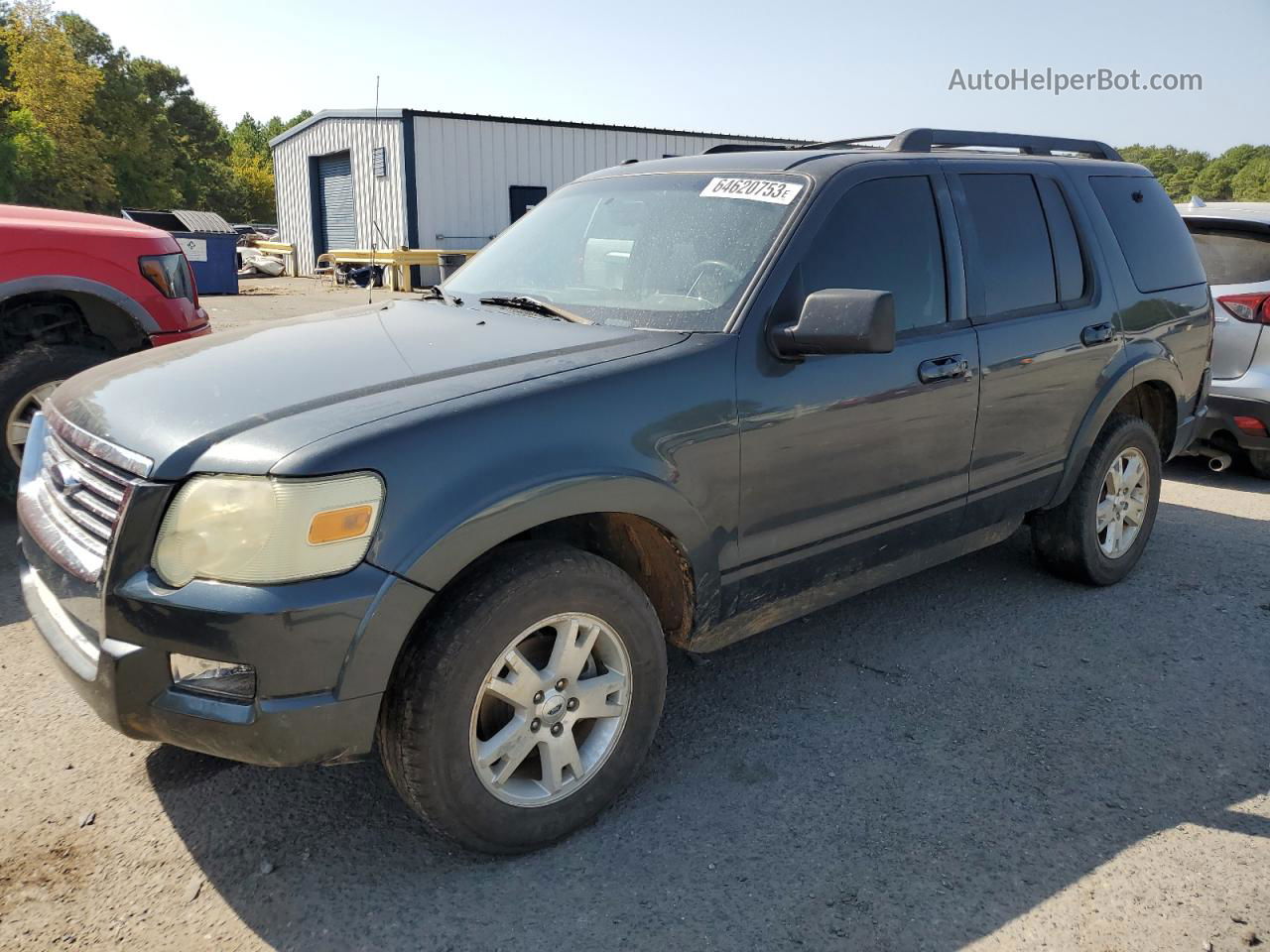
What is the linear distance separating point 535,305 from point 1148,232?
309 cm

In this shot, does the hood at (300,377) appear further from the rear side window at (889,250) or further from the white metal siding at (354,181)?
the white metal siding at (354,181)

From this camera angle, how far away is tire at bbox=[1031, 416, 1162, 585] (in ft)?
14.6

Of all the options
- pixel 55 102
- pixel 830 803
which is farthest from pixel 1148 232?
pixel 55 102

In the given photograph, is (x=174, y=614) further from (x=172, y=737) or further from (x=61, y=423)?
(x=61, y=423)

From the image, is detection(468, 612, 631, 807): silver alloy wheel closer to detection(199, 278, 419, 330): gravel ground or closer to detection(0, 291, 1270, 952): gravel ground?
detection(0, 291, 1270, 952): gravel ground

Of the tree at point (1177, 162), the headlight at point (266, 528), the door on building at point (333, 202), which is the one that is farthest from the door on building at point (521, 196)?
the headlight at point (266, 528)

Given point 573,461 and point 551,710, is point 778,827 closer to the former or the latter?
point 551,710

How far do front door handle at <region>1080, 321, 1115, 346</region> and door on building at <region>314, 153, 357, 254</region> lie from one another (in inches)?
951

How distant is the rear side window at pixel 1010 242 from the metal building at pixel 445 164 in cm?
1963

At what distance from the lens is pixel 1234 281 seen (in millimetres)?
6625

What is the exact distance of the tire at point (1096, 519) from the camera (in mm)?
4445

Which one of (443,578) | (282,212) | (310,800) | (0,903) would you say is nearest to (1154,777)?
(443,578)

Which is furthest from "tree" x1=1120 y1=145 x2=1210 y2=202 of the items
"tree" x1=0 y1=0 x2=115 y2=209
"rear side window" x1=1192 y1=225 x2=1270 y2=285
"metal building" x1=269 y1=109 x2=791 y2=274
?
"tree" x1=0 y1=0 x2=115 y2=209

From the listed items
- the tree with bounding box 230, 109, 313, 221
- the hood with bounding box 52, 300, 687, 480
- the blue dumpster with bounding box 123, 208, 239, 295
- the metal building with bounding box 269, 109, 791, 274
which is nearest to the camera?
the hood with bounding box 52, 300, 687, 480
